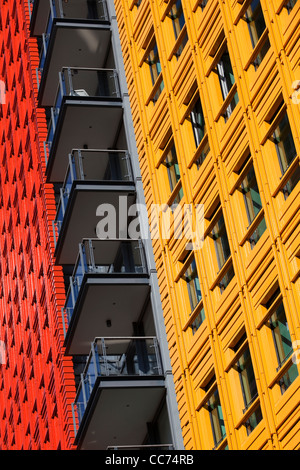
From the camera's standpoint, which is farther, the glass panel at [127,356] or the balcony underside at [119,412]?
the glass panel at [127,356]

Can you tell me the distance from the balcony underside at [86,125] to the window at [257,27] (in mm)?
10653

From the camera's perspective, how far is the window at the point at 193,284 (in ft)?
96.9

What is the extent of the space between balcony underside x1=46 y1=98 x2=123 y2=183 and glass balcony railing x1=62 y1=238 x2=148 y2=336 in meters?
4.41

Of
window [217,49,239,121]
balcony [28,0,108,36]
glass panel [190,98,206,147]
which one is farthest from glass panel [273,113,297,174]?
balcony [28,0,108,36]

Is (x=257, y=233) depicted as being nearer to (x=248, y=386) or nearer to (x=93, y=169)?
(x=248, y=386)

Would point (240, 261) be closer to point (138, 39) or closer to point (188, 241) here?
point (188, 241)

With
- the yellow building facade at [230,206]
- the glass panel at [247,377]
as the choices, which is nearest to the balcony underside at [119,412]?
the yellow building facade at [230,206]

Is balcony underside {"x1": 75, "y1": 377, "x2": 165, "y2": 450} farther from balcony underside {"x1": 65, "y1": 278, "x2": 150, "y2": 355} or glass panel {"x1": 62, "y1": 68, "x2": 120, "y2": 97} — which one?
glass panel {"x1": 62, "y1": 68, "x2": 120, "y2": 97}

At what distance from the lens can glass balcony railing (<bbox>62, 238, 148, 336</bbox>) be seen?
33.9 m

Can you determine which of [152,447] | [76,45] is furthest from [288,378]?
[76,45]

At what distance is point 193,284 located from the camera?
98.1ft

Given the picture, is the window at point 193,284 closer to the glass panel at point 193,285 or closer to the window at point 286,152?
the glass panel at point 193,285

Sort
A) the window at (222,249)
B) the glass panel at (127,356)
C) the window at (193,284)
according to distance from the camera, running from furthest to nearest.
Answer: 1. the glass panel at (127,356)
2. the window at (193,284)
3. the window at (222,249)

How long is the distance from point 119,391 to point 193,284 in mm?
4089
